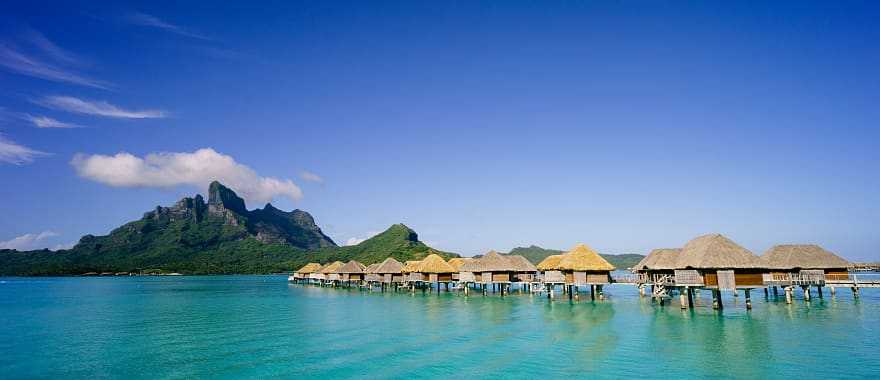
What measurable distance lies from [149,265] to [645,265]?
148 m

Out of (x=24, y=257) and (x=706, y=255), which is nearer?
(x=706, y=255)

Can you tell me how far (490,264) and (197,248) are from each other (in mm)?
143369

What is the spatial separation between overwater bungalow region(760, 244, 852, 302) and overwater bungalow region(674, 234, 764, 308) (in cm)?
676

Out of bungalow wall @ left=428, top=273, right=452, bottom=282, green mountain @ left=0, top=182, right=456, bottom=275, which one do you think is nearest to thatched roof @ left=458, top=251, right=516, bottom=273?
bungalow wall @ left=428, top=273, right=452, bottom=282

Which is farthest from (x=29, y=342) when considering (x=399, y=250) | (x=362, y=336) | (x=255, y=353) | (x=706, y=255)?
(x=399, y=250)

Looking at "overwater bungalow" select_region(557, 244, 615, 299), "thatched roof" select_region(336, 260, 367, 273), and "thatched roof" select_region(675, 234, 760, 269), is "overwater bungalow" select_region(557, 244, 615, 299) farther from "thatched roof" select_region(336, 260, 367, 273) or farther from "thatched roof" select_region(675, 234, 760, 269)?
"thatched roof" select_region(336, 260, 367, 273)

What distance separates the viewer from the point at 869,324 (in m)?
22.9

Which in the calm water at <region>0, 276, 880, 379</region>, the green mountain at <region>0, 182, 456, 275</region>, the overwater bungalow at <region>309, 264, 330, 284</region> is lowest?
the calm water at <region>0, 276, 880, 379</region>

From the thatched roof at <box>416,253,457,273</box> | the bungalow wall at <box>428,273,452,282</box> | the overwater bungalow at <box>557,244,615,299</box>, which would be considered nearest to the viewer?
the overwater bungalow at <box>557,244,615,299</box>

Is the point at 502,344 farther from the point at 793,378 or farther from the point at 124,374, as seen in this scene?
the point at 124,374

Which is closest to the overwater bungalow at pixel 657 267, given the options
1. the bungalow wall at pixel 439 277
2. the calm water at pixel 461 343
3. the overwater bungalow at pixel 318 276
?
the calm water at pixel 461 343

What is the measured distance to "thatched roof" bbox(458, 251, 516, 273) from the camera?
147 feet

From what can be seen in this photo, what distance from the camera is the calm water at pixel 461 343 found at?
15.4m

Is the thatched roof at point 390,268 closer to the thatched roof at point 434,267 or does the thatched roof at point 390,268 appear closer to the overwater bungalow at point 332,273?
the thatched roof at point 434,267
